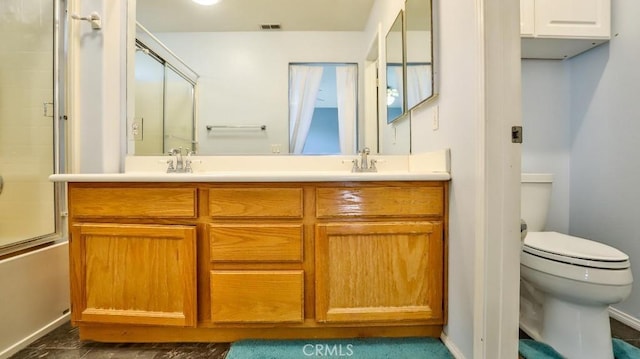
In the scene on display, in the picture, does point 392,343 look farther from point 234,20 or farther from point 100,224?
point 234,20

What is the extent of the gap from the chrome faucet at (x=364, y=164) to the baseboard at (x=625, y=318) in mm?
1533

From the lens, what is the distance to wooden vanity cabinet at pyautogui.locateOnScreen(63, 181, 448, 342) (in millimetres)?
1263

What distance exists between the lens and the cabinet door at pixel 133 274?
1.25 metres

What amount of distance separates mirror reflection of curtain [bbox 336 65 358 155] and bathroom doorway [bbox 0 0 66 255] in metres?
1.58

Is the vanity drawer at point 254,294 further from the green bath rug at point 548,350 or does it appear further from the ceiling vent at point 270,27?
the ceiling vent at point 270,27

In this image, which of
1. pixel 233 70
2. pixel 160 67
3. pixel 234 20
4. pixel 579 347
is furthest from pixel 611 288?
pixel 160 67

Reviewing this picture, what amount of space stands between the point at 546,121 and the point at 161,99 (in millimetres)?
2490

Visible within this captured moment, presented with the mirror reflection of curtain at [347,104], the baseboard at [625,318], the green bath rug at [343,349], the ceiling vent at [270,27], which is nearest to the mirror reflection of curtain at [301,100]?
the mirror reflection of curtain at [347,104]

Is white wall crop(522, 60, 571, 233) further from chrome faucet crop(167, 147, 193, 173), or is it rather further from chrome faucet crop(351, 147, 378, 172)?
chrome faucet crop(167, 147, 193, 173)

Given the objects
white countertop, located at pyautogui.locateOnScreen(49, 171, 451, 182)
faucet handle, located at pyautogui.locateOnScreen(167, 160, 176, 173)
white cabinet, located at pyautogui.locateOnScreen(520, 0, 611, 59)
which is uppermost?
white cabinet, located at pyautogui.locateOnScreen(520, 0, 611, 59)

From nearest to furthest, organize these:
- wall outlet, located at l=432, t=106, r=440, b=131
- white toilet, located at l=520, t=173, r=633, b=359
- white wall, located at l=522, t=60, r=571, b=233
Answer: white toilet, located at l=520, t=173, r=633, b=359 → wall outlet, located at l=432, t=106, r=440, b=131 → white wall, located at l=522, t=60, r=571, b=233

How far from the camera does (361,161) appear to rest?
164cm

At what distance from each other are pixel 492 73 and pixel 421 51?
0.57 m

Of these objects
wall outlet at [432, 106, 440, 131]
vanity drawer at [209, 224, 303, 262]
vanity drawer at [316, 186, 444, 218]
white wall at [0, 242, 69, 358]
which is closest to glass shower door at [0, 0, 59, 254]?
white wall at [0, 242, 69, 358]
